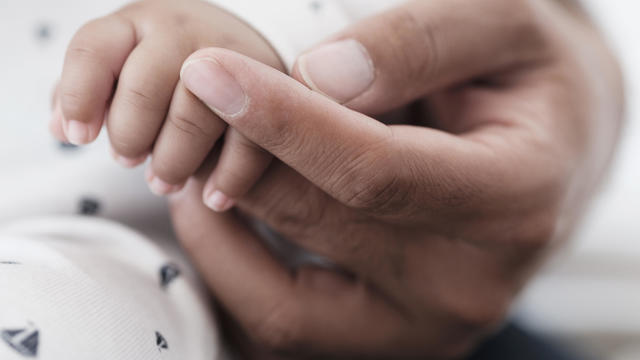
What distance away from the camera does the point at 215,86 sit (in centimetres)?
27

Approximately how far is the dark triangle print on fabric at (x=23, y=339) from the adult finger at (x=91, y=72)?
0.41 feet

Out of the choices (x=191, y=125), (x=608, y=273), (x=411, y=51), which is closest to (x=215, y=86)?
(x=191, y=125)

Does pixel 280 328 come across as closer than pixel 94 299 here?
No

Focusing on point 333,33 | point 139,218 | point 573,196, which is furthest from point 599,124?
point 139,218

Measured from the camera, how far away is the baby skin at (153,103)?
319 mm

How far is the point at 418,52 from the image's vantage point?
39 cm

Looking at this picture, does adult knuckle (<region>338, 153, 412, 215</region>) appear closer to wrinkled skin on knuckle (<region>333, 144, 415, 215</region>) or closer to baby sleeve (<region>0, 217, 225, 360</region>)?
wrinkled skin on knuckle (<region>333, 144, 415, 215</region>)

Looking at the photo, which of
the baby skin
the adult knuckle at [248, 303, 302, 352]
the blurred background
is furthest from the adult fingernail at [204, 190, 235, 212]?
the blurred background

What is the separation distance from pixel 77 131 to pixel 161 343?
131mm

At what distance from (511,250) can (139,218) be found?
0.32m

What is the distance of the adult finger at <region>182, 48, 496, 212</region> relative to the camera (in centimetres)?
27

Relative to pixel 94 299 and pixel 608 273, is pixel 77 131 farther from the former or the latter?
pixel 608 273

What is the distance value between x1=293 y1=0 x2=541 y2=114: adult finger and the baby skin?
0.06m

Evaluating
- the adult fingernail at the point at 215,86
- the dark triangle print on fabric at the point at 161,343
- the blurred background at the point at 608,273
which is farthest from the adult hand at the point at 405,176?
the blurred background at the point at 608,273
